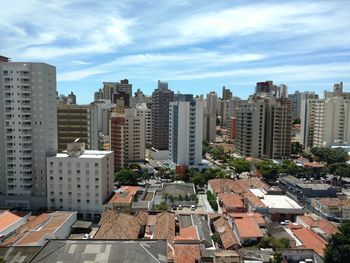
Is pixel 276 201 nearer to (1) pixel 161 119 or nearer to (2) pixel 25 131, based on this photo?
(2) pixel 25 131

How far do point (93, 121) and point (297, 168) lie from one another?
92.3 ft

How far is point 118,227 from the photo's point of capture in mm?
25469

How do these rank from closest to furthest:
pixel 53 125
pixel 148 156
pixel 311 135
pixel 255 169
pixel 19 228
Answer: pixel 19 228
pixel 53 125
pixel 255 169
pixel 148 156
pixel 311 135

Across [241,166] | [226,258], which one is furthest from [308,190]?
[226,258]

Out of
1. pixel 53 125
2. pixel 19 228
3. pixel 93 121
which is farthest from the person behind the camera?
pixel 93 121

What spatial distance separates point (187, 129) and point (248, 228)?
84.1ft

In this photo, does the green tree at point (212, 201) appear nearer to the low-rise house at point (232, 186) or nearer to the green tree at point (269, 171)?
the low-rise house at point (232, 186)

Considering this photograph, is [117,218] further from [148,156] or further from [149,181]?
[148,156]

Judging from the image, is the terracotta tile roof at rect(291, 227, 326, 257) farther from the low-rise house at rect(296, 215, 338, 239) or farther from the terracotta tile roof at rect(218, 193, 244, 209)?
the terracotta tile roof at rect(218, 193, 244, 209)

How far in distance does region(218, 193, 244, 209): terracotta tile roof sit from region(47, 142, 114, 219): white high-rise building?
441 inches

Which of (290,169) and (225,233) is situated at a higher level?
(290,169)

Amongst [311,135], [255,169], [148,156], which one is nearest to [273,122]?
[255,169]

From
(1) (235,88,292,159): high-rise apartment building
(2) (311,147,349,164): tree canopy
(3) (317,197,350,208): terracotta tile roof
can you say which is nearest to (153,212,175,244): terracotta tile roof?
(3) (317,197,350,208): terracotta tile roof

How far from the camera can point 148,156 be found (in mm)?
62438
